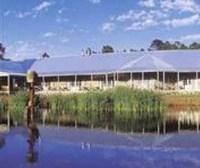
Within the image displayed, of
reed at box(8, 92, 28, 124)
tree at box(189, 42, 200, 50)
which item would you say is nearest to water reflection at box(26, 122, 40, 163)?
reed at box(8, 92, 28, 124)

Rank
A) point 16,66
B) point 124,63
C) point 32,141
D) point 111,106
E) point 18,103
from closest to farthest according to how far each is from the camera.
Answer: point 32,141
point 111,106
point 18,103
point 124,63
point 16,66

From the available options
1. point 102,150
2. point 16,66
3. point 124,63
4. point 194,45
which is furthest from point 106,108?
point 194,45

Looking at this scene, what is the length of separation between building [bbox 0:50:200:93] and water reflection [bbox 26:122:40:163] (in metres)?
26.8

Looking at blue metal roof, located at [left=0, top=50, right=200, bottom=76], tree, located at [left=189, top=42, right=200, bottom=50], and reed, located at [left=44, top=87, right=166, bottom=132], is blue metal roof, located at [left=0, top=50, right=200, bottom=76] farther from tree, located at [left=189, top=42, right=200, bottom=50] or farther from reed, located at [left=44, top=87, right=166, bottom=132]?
tree, located at [left=189, top=42, right=200, bottom=50]

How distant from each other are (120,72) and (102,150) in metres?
37.1

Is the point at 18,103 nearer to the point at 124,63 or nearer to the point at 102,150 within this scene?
the point at 124,63

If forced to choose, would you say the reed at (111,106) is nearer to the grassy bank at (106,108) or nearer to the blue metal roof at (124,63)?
the grassy bank at (106,108)

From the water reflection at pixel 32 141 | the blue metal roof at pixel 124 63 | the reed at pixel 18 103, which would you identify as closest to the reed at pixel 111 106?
the reed at pixel 18 103

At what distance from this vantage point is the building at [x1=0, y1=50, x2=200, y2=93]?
53625mm

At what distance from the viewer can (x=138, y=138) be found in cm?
2183

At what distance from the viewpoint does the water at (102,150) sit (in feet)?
49.1

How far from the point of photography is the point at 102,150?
17.9 m

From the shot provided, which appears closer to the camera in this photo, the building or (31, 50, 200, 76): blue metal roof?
(31, 50, 200, 76): blue metal roof

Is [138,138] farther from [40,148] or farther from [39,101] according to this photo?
[39,101]
